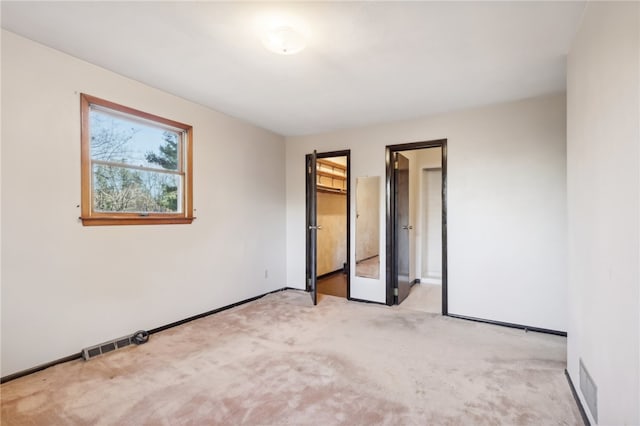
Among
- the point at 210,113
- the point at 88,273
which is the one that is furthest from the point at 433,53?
the point at 88,273

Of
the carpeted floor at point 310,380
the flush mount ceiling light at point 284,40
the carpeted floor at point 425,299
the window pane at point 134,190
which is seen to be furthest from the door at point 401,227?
Answer: the window pane at point 134,190

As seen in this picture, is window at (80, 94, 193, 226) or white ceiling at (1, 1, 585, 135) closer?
white ceiling at (1, 1, 585, 135)

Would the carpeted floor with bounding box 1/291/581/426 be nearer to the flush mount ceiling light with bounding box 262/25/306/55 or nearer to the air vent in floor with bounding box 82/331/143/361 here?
the air vent in floor with bounding box 82/331/143/361

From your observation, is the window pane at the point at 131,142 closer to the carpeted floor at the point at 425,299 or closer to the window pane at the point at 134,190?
the window pane at the point at 134,190

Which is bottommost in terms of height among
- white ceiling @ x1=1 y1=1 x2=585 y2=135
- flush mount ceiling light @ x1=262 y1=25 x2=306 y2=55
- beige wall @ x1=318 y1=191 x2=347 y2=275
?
beige wall @ x1=318 y1=191 x2=347 y2=275

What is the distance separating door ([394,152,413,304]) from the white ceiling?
1.11 meters

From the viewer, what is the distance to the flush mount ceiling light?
1.94 m

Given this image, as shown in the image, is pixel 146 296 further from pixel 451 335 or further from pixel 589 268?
pixel 589 268

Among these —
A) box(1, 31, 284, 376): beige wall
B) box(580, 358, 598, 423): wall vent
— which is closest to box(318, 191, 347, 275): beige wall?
box(1, 31, 284, 376): beige wall

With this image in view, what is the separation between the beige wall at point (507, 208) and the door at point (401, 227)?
1.73 feet

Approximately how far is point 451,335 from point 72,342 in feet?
10.9

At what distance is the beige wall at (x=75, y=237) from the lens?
6.83 feet

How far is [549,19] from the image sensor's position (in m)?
1.88

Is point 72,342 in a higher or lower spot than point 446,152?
lower
